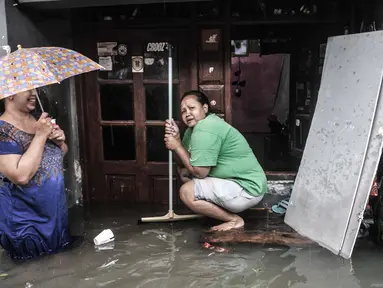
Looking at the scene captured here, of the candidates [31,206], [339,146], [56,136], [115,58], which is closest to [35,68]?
[56,136]

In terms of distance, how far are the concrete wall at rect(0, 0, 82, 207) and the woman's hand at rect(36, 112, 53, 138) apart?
3.58ft

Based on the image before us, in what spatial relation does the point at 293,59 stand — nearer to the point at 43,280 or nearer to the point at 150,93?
the point at 150,93

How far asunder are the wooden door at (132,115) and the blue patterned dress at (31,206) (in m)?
1.41

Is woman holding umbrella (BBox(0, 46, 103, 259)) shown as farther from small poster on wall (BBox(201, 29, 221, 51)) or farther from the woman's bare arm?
small poster on wall (BBox(201, 29, 221, 51))

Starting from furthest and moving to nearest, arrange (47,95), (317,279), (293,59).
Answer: (293,59) → (47,95) → (317,279)

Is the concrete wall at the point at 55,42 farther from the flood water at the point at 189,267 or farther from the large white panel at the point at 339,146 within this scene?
the large white panel at the point at 339,146

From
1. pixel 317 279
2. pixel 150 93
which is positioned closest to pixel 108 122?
pixel 150 93

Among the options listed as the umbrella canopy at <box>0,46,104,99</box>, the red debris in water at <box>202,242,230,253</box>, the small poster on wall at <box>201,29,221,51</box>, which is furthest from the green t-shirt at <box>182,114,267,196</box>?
the umbrella canopy at <box>0,46,104,99</box>

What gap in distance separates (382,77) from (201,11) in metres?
2.05

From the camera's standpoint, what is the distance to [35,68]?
2.97m

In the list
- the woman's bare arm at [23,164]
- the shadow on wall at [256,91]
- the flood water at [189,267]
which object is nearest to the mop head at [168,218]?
the flood water at [189,267]

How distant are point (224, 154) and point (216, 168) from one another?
16 cm

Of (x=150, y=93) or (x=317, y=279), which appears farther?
(x=150, y=93)

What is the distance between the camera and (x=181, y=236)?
397cm
